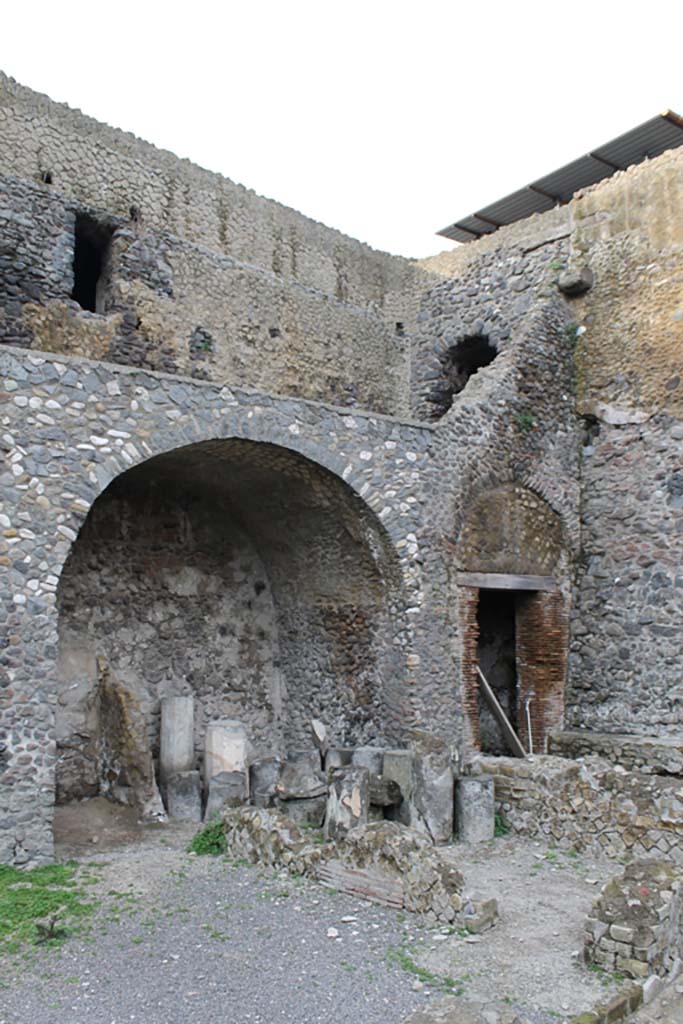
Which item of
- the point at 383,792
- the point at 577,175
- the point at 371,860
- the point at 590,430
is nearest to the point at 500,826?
the point at 383,792

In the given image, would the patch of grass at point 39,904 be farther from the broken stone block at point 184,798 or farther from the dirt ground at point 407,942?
the broken stone block at point 184,798

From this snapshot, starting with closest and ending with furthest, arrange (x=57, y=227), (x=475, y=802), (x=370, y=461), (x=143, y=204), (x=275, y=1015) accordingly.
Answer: (x=275, y=1015)
(x=475, y=802)
(x=370, y=461)
(x=57, y=227)
(x=143, y=204)

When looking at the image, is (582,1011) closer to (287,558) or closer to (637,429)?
(287,558)

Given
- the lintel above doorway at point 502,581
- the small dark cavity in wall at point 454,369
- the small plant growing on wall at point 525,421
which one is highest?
the small dark cavity in wall at point 454,369

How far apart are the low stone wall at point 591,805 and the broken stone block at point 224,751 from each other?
249 centimetres

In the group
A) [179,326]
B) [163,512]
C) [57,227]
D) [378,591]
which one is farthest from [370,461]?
[57,227]

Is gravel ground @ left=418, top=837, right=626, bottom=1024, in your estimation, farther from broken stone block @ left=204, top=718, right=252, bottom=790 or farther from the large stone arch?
broken stone block @ left=204, top=718, right=252, bottom=790

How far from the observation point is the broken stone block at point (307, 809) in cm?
848

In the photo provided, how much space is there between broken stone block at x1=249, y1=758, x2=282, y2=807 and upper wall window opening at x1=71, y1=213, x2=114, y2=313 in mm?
5896

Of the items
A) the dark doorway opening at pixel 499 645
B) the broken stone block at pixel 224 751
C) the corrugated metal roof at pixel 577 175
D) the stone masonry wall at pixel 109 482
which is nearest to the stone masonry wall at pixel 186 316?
the stone masonry wall at pixel 109 482

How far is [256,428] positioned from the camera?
8891mm

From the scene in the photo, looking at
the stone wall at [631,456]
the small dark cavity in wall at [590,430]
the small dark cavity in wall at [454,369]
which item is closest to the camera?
the stone wall at [631,456]

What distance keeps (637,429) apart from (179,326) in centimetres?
602

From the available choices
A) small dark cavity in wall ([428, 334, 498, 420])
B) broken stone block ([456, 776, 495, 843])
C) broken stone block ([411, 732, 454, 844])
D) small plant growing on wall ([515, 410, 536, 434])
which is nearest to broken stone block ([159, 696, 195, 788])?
broken stone block ([411, 732, 454, 844])
